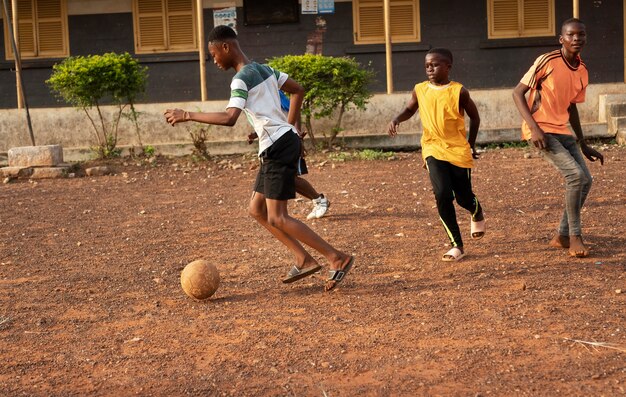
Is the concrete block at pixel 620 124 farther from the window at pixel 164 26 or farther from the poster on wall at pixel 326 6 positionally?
A: the window at pixel 164 26

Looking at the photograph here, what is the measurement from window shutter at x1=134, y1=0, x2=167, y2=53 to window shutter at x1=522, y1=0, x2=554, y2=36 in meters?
6.61

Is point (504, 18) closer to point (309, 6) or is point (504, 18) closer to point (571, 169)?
point (309, 6)

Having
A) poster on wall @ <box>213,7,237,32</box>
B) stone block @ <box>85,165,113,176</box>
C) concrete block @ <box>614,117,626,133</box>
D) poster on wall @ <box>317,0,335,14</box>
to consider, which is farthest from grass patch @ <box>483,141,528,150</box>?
stone block @ <box>85,165,113,176</box>

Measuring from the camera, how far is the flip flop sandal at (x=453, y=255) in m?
7.03

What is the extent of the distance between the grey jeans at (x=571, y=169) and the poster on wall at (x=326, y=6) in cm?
1094

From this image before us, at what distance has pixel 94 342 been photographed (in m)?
5.39

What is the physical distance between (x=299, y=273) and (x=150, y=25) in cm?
1224

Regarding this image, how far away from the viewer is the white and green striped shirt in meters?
5.97

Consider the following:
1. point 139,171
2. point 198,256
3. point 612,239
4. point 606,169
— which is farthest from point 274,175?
point 139,171

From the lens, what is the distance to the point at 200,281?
6113 mm

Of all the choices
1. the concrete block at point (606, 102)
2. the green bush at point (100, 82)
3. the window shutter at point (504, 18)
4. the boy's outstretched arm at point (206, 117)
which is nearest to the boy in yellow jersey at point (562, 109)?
the boy's outstretched arm at point (206, 117)

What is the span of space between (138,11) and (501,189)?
9445mm

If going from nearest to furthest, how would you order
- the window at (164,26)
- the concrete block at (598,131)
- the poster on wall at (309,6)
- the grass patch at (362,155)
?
1. the grass patch at (362,155)
2. the concrete block at (598,131)
3. the poster on wall at (309,6)
4. the window at (164,26)

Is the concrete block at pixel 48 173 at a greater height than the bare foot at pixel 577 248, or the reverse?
the concrete block at pixel 48 173
